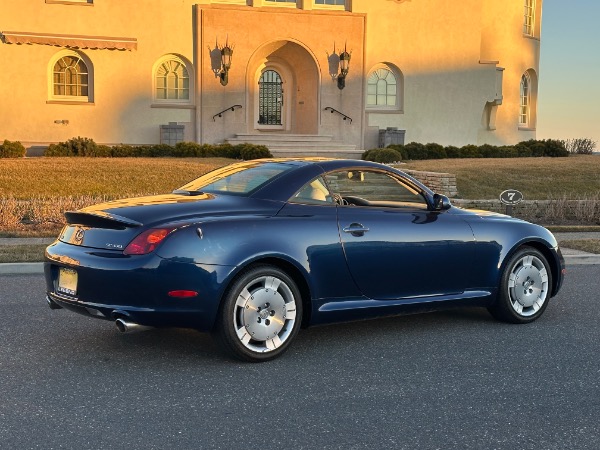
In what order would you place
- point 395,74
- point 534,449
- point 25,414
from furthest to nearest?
point 395,74 → point 25,414 → point 534,449

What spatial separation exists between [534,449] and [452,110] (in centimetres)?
2911

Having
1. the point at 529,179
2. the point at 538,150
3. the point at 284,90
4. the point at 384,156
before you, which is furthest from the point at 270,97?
the point at 529,179

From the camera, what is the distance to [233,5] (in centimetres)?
2877

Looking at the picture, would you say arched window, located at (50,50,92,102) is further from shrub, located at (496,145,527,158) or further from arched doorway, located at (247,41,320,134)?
shrub, located at (496,145,527,158)

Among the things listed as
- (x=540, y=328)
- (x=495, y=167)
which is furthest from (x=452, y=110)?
(x=540, y=328)

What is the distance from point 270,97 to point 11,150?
426 inches

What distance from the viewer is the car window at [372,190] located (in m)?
6.51

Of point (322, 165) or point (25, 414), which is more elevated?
point (322, 165)

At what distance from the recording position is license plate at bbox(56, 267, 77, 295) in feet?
18.6

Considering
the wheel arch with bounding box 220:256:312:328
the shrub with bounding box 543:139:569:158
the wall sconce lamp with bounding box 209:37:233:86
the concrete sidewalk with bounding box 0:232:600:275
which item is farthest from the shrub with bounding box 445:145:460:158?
the wheel arch with bounding box 220:256:312:328

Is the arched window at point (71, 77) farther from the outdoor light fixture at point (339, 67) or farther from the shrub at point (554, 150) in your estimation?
the shrub at point (554, 150)

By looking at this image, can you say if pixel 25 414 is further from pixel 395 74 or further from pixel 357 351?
pixel 395 74

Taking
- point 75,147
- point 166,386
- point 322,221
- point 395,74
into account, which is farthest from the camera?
point 395,74

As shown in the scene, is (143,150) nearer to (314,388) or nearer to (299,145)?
(299,145)
